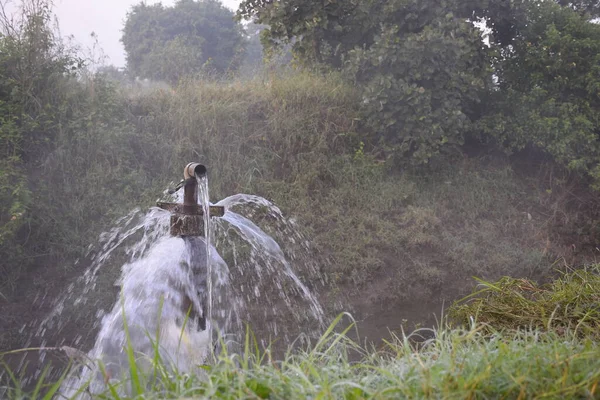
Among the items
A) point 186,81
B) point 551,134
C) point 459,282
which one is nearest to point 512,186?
point 551,134

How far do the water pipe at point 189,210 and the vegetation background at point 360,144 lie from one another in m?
2.69

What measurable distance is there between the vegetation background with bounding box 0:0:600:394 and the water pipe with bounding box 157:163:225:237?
2.69 metres

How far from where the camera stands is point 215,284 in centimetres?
560

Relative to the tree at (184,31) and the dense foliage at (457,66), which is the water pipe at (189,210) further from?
the tree at (184,31)

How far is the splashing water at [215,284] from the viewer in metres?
4.11

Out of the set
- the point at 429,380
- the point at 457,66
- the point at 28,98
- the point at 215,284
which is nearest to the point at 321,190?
the point at 215,284

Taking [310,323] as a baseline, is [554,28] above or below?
above

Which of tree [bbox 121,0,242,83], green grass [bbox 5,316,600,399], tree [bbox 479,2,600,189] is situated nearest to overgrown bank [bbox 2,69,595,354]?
tree [bbox 479,2,600,189]

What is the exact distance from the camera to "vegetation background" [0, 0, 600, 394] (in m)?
6.16

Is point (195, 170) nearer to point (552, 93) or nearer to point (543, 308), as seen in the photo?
point (543, 308)

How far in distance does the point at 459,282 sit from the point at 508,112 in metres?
3.07

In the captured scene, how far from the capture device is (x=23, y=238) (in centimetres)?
585

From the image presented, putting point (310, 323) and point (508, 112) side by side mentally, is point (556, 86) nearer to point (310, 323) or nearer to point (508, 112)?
point (508, 112)

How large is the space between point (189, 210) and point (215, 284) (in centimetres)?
251
